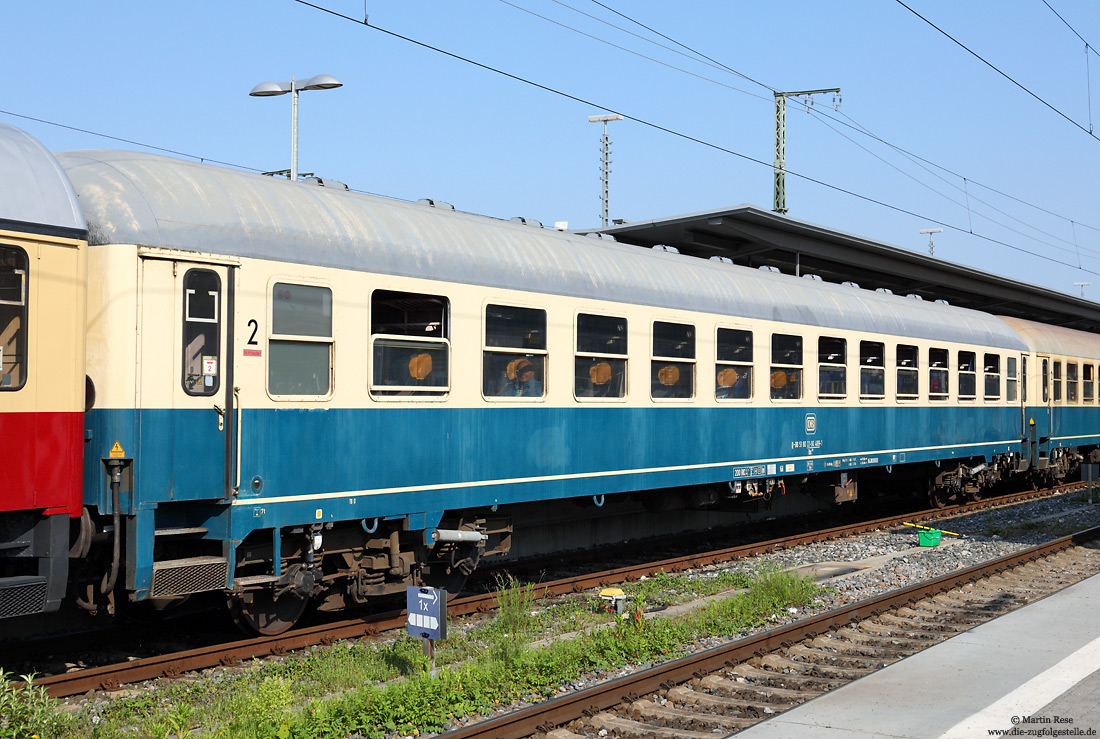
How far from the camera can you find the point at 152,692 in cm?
734

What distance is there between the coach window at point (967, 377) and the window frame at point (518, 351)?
1161 cm

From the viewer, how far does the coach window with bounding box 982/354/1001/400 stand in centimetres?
2038

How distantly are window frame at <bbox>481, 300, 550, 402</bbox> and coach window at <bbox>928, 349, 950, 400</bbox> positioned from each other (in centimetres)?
1013

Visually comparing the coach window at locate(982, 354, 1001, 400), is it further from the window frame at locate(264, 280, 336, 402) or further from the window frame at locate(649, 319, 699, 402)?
the window frame at locate(264, 280, 336, 402)

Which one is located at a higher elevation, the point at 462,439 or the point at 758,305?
the point at 758,305

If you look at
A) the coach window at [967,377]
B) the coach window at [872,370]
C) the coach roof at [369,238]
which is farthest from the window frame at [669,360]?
the coach window at [967,377]

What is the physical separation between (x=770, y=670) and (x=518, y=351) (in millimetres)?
3844

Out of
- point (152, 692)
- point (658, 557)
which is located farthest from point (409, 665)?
point (658, 557)

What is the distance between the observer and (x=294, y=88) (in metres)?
21.1

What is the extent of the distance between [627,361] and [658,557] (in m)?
3.75

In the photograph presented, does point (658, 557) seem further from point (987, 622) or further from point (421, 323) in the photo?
point (421, 323)

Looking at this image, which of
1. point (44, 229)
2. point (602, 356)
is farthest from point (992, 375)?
point (44, 229)

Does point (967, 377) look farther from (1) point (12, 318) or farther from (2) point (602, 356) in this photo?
(1) point (12, 318)

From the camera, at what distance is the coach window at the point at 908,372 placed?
57.1 feet
